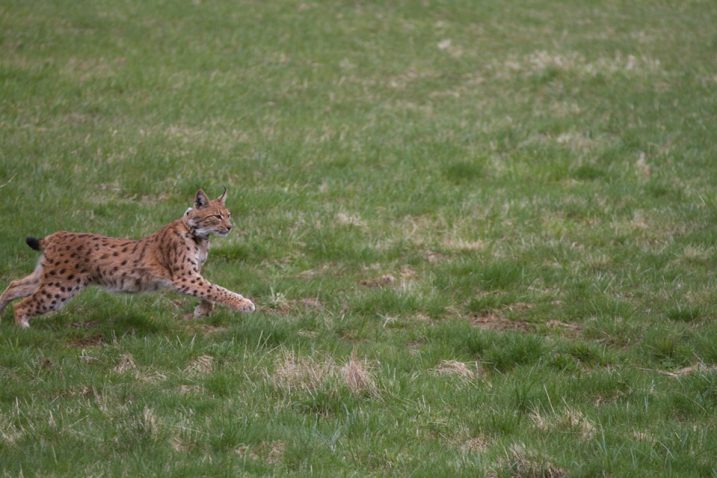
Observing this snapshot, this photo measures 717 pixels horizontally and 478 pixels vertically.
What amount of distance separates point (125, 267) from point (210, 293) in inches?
33.0

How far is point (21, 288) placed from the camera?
988 centimetres

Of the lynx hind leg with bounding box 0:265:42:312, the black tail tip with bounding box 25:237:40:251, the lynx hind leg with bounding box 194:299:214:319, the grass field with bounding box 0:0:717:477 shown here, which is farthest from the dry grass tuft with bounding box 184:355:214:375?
the black tail tip with bounding box 25:237:40:251

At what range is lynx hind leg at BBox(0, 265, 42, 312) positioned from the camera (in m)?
9.84

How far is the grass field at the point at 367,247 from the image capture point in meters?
7.26

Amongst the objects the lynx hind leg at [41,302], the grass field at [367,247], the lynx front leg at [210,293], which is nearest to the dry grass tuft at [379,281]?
the grass field at [367,247]

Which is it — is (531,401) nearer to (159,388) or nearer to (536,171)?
(159,388)

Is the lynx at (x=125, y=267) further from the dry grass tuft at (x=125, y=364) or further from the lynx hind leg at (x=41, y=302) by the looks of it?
the dry grass tuft at (x=125, y=364)

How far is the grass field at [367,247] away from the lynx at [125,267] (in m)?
0.28

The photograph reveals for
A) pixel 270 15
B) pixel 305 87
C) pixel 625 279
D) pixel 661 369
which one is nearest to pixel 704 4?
pixel 270 15

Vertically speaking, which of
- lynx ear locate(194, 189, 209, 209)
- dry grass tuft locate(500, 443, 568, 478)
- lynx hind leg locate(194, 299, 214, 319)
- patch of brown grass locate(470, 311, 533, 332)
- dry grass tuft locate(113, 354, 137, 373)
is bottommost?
patch of brown grass locate(470, 311, 533, 332)

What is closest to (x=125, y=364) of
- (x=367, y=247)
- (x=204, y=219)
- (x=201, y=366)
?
(x=201, y=366)

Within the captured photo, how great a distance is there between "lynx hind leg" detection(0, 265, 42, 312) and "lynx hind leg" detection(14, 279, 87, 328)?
0.21m

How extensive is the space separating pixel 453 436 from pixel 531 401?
90 centimetres

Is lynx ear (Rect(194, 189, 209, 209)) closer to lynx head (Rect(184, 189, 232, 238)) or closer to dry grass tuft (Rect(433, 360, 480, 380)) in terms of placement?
lynx head (Rect(184, 189, 232, 238))
